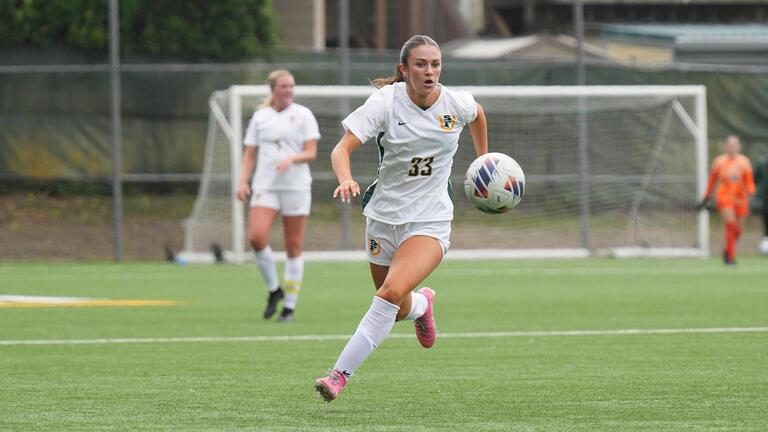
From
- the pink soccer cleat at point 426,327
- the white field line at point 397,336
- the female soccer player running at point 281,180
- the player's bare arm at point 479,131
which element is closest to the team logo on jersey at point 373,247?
the pink soccer cleat at point 426,327

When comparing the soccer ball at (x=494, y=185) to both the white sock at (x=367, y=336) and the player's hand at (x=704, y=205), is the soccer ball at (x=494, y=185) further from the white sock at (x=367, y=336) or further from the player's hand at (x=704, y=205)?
the player's hand at (x=704, y=205)

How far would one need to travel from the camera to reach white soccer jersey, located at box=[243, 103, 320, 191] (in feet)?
42.5

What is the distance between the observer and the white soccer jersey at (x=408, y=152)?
784 centimetres

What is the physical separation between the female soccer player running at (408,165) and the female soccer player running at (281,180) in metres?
4.68

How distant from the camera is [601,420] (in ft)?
22.5

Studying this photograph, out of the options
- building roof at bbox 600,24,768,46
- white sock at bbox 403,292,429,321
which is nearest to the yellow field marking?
white sock at bbox 403,292,429,321

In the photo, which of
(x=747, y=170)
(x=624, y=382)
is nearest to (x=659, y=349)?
(x=624, y=382)

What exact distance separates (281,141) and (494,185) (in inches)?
213

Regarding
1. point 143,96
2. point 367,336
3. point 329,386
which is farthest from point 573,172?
point 329,386

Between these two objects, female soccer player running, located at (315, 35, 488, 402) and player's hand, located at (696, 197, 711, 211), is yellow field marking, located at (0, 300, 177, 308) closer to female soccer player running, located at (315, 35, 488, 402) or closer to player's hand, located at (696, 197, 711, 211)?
female soccer player running, located at (315, 35, 488, 402)

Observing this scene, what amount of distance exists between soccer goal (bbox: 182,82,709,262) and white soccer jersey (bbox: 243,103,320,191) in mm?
9813

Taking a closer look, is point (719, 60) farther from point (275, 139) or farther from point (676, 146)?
point (275, 139)

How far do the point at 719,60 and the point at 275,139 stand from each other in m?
23.0

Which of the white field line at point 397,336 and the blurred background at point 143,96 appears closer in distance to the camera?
the white field line at point 397,336
